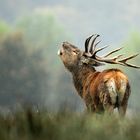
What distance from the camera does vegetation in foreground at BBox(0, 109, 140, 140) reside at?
7.24m

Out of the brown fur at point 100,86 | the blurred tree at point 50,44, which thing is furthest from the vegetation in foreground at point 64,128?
the blurred tree at point 50,44

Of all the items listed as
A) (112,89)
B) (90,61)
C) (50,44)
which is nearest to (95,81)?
(112,89)

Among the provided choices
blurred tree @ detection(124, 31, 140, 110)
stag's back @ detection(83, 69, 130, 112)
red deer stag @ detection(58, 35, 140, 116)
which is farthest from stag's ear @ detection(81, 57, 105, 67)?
blurred tree @ detection(124, 31, 140, 110)

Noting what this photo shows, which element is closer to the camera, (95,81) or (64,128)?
(64,128)

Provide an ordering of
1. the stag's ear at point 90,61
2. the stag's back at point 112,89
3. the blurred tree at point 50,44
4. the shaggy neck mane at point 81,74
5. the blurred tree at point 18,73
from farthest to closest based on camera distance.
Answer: the blurred tree at point 50,44
the blurred tree at point 18,73
the stag's ear at point 90,61
the shaggy neck mane at point 81,74
the stag's back at point 112,89

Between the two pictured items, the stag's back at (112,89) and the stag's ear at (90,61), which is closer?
the stag's back at (112,89)

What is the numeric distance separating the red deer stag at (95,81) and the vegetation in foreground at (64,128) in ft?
9.09

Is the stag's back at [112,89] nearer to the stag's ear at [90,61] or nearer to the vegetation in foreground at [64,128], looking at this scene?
the stag's ear at [90,61]

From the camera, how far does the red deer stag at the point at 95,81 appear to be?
1297cm

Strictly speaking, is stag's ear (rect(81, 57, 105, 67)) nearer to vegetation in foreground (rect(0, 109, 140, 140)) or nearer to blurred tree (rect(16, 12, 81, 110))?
vegetation in foreground (rect(0, 109, 140, 140))

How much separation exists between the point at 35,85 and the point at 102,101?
63.1 meters

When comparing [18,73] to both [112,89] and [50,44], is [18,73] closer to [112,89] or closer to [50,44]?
[50,44]

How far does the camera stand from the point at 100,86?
13.2 m

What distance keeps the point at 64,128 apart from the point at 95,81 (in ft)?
20.9
